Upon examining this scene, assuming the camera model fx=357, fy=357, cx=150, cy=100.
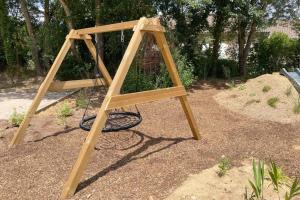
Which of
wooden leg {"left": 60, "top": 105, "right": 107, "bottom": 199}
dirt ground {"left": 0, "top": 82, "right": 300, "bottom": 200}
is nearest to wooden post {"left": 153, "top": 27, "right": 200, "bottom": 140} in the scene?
dirt ground {"left": 0, "top": 82, "right": 300, "bottom": 200}

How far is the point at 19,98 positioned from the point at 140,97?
20.3 feet

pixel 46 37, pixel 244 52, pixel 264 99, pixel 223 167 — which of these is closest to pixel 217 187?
pixel 223 167

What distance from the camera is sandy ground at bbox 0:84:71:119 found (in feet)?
26.5

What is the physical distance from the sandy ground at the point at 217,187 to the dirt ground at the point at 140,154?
0.09 metres

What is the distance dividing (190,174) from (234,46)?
11.2m

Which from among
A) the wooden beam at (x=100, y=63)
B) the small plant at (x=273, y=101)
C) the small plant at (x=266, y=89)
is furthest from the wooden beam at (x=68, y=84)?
the small plant at (x=266, y=89)

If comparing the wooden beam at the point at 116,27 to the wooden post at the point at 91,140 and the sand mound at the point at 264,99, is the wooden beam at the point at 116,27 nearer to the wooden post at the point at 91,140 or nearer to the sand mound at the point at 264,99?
the wooden post at the point at 91,140

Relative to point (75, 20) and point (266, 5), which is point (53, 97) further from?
point (266, 5)

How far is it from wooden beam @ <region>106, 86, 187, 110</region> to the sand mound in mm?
2738

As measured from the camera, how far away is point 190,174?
4027 mm

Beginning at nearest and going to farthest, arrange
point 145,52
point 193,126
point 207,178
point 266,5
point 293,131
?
point 207,178 < point 193,126 < point 293,131 < point 145,52 < point 266,5

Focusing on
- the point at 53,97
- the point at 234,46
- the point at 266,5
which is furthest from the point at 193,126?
the point at 234,46

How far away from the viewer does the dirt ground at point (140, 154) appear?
379 cm

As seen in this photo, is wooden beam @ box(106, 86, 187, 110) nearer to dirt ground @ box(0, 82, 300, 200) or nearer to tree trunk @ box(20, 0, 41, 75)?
dirt ground @ box(0, 82, 300, 200)
